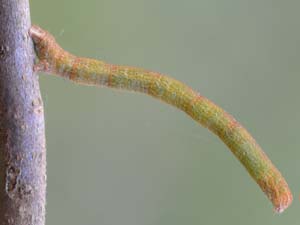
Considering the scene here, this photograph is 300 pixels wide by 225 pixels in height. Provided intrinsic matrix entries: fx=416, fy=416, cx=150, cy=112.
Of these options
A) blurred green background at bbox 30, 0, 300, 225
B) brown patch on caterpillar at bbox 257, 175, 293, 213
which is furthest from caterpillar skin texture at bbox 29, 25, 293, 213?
blurred green background at bbox 30, 0, 300, 225

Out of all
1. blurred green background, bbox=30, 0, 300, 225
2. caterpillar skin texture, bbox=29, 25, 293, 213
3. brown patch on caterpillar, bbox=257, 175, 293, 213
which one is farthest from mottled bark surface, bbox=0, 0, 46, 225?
blurred green background, bbox=30, 0, 300, 225

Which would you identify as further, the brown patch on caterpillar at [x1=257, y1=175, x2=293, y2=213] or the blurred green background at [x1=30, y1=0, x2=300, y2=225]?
the blurred green background at [x1=30, y1=0, x2=300, y2=225]

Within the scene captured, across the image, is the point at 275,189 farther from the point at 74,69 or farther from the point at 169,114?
the point at 169,114

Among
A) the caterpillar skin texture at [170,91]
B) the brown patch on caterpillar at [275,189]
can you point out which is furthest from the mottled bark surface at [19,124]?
the brown patch on caterpillar at [275,189]

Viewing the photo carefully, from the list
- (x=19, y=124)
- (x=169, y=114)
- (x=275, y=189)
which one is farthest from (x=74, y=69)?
(x=169, y=114)

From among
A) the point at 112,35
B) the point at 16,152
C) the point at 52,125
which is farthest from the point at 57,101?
the point at 16,152

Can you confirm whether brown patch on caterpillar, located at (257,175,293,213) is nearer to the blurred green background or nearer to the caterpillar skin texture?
the caterpillar skin texture

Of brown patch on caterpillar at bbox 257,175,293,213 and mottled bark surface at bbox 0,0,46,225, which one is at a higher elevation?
mottled bark surface at bbox 0,0,46,225
